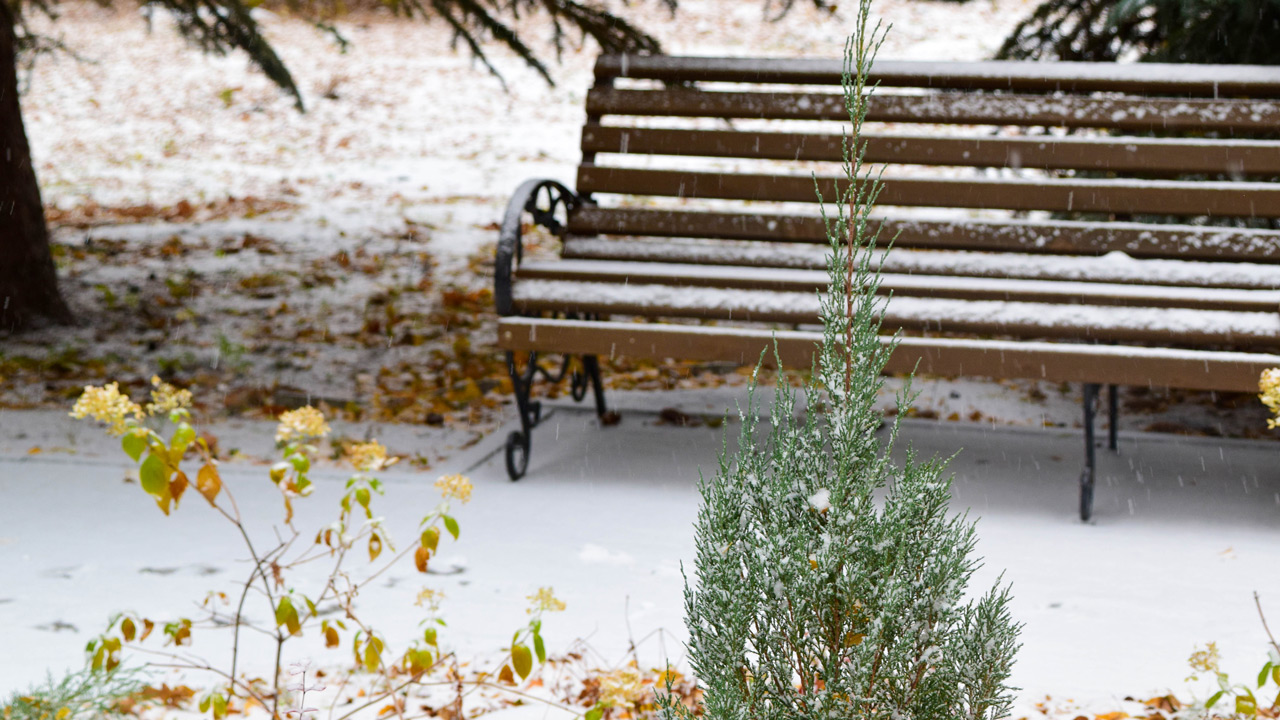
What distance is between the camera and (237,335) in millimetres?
5316

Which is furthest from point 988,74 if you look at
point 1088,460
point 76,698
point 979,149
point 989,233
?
point 76,698

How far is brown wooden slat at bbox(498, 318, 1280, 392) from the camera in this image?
3102 mm

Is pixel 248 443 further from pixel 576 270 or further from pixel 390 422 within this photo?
pixel 576 270

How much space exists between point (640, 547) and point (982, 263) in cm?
166

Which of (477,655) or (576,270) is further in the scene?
(576,270)

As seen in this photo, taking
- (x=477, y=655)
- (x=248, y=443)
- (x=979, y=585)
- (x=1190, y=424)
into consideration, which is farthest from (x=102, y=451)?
(x=1190, y=424)

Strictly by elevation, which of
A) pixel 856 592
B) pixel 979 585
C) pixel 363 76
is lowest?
pixel 979 585

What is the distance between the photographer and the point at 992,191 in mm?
3932

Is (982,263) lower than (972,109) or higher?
lower

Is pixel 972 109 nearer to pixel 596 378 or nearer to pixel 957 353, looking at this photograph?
pixel 957 353

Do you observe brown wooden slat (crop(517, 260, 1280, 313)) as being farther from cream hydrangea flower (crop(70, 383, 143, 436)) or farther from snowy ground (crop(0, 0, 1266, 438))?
cream hydrangea flower (crop(70, 383, 143, 436))

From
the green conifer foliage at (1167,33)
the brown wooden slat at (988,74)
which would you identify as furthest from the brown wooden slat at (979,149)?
the green conifer foliage at (1167,33)

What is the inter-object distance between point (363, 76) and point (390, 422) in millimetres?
11073

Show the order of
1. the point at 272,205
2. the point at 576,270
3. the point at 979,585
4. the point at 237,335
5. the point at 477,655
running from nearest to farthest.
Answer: the point at 477,655, the point at 979,585, the point at 576,270, the point at 237,335, the point at 272,205
